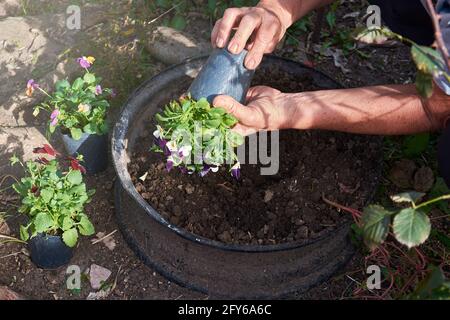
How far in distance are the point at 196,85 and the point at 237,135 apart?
0.27m

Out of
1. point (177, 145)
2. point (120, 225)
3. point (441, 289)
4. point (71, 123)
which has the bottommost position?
point (120, 225)

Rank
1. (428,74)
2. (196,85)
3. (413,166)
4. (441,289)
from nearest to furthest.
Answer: (428,74) < (441,289) < (196,85) < (413,166)

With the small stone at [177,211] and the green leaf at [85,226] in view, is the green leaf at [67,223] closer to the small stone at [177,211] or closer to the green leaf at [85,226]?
the green leaf at [85,226]

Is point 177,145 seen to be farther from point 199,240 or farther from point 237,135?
point 199,240

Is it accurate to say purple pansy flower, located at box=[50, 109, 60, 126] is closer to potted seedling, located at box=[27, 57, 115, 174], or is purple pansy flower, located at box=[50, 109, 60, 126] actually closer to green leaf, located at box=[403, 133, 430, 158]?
potted seedling, located at box=[27, 57, 115, 174]

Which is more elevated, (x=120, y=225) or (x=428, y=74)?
(x=428, y=74)

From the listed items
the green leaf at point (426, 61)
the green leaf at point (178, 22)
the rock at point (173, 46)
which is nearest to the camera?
the green leaf at point (426, 61)

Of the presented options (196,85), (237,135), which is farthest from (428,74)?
(196,85)

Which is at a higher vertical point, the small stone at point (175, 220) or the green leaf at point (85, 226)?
the small stone at point (175, 220)

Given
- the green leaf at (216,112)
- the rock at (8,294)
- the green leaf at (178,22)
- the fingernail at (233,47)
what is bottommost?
the rock at (8,294)

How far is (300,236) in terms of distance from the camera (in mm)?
2166

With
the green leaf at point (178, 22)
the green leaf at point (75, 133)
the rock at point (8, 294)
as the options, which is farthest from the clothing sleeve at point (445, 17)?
the rock at point (8, 294)

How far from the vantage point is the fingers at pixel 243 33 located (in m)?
2.09

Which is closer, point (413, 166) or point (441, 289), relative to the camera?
point (441, 289)
